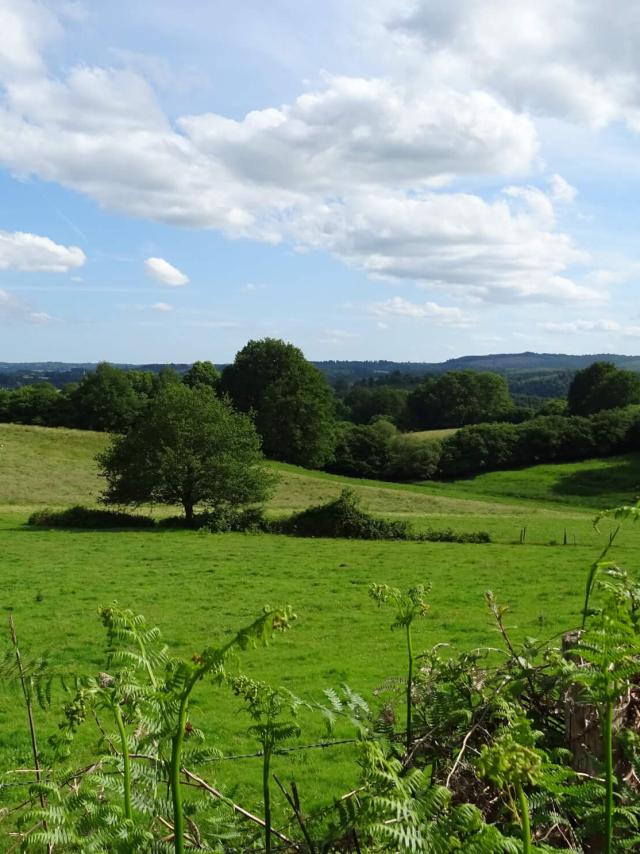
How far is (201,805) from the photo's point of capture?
7.16ft

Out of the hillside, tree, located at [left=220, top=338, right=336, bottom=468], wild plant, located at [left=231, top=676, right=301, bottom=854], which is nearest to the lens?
wild plant, located at [left=231, top=676, right=301, bottom=854]

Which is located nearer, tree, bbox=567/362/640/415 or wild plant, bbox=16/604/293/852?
wild plant, bbox=16/604/293/852

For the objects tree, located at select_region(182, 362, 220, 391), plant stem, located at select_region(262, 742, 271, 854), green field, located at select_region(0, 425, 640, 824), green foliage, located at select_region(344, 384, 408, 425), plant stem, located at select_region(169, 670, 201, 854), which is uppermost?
tree, located at select_region(182, 362, 220, 391)

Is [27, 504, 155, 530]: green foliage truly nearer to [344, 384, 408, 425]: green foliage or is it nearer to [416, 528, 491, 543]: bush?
[416, 528, 491, 543]: bush

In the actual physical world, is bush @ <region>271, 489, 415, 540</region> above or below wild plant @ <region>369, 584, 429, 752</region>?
below

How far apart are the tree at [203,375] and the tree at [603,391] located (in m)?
44.9

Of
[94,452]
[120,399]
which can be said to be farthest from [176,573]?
[120,399]

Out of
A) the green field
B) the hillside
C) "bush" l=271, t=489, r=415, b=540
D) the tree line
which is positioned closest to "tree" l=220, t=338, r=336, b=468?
the tree line

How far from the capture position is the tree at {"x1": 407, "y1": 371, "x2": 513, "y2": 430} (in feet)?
351

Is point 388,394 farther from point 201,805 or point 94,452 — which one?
point 201,805

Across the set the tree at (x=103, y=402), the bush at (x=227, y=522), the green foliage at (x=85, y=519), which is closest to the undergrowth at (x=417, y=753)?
the bush at (x=227, y=522)

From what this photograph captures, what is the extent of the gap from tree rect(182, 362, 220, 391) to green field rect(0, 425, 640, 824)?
3576 cm

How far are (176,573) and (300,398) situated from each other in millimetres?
50351

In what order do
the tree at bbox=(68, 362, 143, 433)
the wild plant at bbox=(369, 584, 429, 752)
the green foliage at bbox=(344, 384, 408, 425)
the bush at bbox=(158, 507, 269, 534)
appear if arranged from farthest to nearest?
the green foliage at bbox=(344, 384, 408, 425) < the tree at bbox=(68, 362, 143, 433) < the bush at bbox=(158, 507, 269, 534) < the wild plant at bbox=(369, 584, 429, 752)
